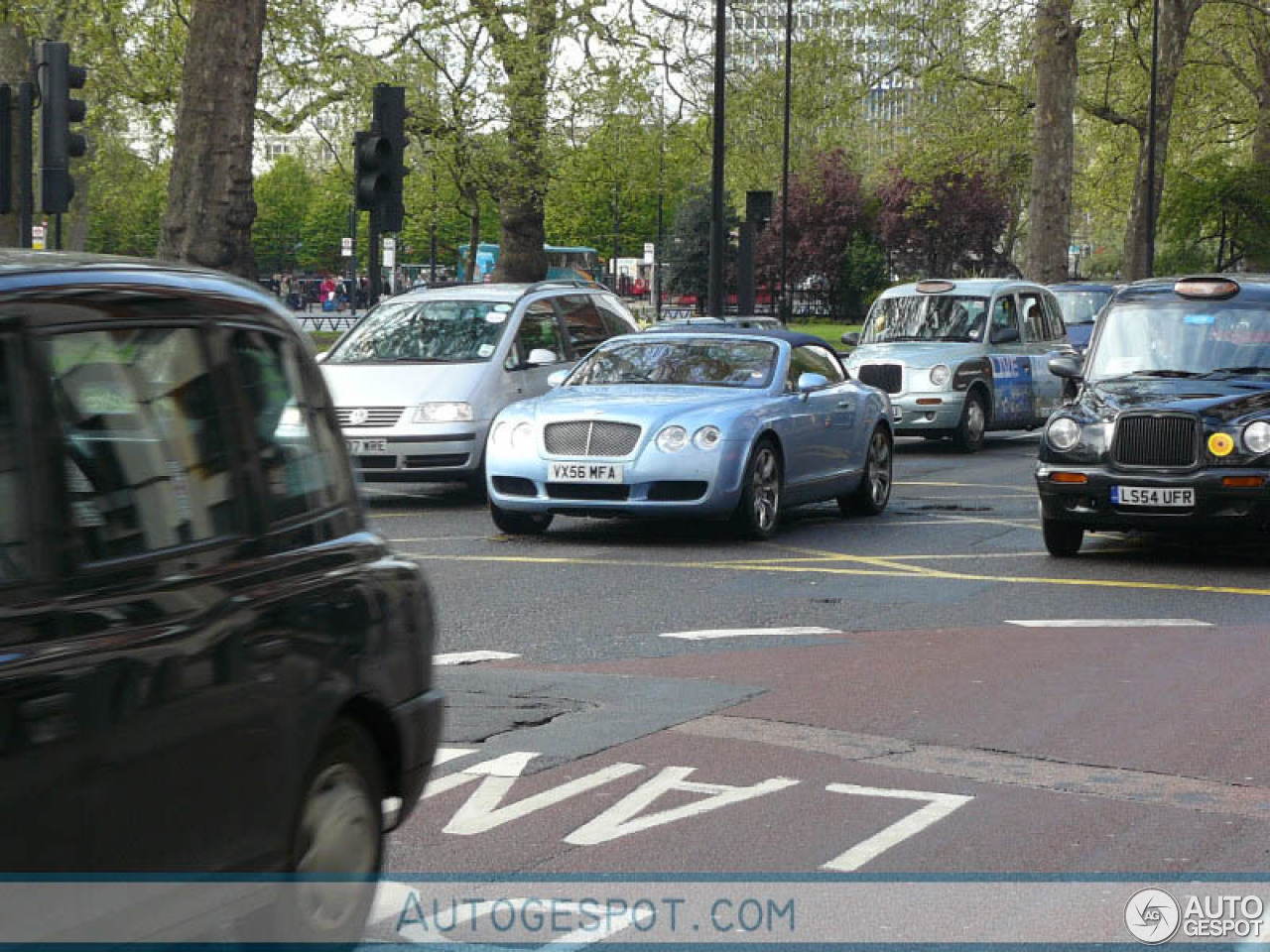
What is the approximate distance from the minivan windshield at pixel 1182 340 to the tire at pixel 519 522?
12.9 ft

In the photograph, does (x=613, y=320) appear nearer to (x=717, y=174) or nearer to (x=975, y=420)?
(x=975, y=420)

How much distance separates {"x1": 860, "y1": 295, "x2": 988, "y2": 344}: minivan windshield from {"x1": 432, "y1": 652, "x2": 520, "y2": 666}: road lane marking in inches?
591

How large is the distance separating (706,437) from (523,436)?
4.24 feet

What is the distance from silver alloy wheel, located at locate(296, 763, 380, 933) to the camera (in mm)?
4371

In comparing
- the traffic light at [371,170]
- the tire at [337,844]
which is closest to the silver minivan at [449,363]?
the traffic light at [371,170]

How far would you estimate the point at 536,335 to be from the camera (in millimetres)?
17859

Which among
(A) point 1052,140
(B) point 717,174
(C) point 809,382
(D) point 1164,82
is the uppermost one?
(D) point 1164,82

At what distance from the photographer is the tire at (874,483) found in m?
15.9

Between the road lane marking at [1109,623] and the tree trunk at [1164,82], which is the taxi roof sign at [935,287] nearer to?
the road lane marking at [1109,623]

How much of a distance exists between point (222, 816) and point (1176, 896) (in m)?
2.67

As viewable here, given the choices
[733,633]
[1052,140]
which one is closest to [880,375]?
[733,633]

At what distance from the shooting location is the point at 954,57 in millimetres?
46812

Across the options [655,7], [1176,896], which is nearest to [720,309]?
[655,7]

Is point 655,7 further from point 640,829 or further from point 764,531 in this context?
point 640,829
